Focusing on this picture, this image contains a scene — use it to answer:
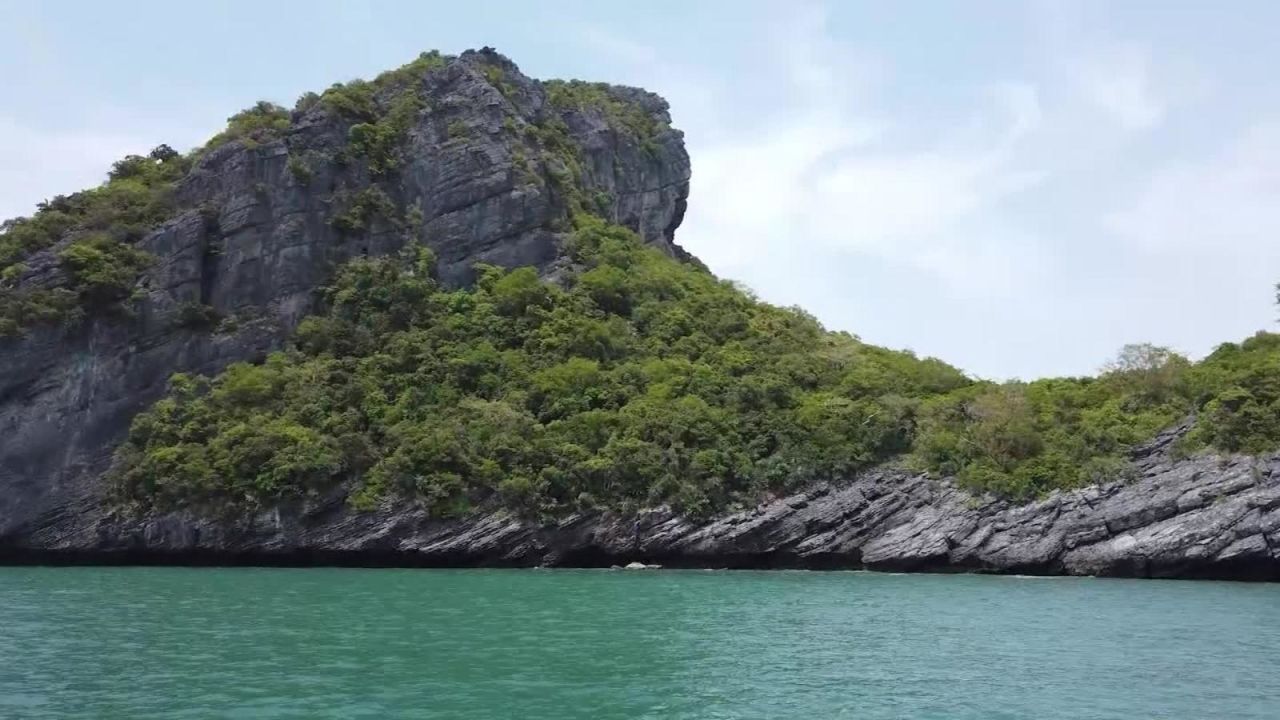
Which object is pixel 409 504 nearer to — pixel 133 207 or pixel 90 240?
pixel 90 240

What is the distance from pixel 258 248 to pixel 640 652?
53.4 metres

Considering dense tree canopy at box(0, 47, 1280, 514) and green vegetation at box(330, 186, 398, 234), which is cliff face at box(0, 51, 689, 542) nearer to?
green vegetation at box(330, 186, 398, 234)

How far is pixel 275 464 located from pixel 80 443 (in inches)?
560

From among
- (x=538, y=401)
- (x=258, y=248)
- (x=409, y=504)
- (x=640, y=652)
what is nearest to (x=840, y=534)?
(x=538, y=401)

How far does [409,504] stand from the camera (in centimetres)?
5256

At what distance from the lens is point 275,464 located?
178ft

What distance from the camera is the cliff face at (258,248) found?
198 feet

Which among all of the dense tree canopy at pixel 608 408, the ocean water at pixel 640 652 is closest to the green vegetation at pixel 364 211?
the dense tree canopy at pixel 608 408

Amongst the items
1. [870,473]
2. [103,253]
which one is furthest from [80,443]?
[870,473]

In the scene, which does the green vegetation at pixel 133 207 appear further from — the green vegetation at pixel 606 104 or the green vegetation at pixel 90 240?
the green vegetation at pixel 606 104

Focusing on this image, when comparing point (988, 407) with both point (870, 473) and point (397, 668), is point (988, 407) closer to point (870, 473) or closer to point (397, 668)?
point (870, 473)

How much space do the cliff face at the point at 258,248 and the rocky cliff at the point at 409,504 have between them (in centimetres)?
13

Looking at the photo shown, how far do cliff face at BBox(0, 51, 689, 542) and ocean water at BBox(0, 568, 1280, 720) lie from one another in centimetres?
2696

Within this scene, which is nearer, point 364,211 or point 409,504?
point 409,504
